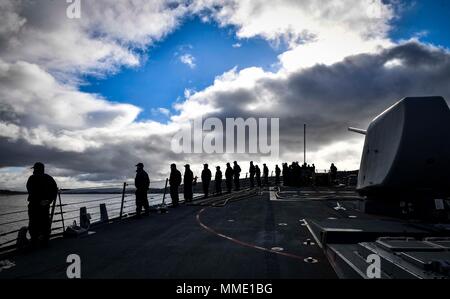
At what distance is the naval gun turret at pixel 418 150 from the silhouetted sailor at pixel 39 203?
899 cm

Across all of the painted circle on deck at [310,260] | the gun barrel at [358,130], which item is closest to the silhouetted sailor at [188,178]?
the gun barrel at [358,130]

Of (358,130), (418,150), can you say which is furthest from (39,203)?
(358,130)

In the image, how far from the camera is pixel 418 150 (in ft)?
30.0

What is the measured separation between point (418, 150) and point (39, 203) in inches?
380

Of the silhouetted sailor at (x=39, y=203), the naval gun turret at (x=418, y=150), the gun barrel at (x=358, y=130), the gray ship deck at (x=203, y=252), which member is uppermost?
the gun barrel at (x=358, y=130)

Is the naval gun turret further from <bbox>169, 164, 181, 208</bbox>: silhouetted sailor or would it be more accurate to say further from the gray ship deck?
<bbox>169, 164, 181, 208</bbox>: silhouetted sailor

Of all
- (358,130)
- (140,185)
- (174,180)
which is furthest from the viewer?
(174,180)

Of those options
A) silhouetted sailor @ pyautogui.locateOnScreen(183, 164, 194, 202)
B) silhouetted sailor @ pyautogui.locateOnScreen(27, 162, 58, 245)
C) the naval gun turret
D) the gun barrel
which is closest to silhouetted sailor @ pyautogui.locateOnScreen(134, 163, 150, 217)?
silhouetted sailor @ pyautogui.locateOnScreen(27, 162, 58, 245)

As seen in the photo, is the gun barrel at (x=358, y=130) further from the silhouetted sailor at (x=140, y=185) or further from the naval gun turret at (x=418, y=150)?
the silhouetted sailor at (x=140, y=185)

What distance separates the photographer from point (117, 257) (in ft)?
21.9

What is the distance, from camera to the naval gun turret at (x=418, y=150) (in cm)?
905

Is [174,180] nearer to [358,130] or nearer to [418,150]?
[358,130]

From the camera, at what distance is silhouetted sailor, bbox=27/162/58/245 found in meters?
7.72
